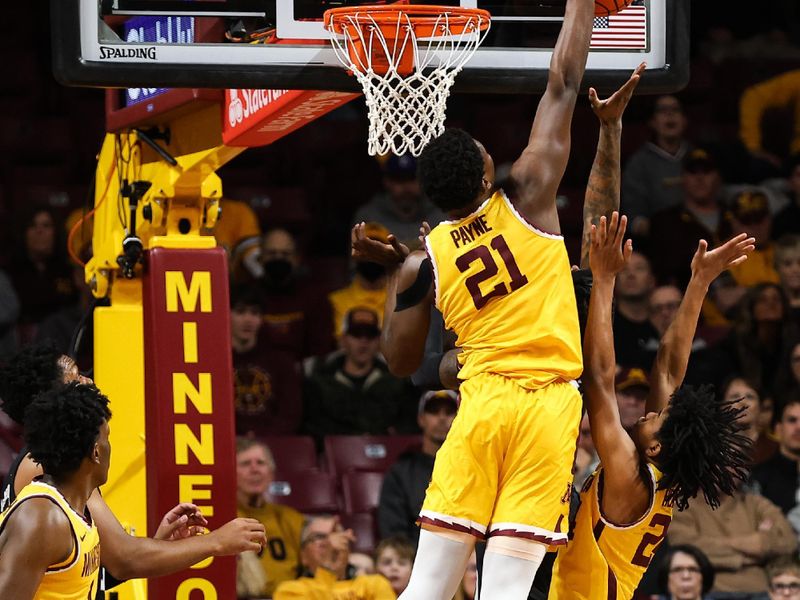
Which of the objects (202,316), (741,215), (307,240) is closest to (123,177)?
(202,316)

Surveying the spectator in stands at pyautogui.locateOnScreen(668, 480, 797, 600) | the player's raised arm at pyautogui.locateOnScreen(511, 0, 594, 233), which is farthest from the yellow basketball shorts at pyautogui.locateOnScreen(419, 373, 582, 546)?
the spectator in stands at pyautogui.locateOnScreen(668, 480, 797, 600)

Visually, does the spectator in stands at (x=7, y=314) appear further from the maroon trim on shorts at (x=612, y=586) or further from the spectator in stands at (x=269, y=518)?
the maroon trim on shorts at (x=612, y=586)

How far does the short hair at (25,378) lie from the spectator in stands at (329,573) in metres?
3.03

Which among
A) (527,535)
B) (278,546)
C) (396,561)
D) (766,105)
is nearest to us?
(527,535)

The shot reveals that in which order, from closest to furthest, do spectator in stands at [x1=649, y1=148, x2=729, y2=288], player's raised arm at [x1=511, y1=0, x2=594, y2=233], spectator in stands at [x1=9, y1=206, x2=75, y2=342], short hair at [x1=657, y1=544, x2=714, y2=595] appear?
player's raised arm at [x1=511, y1=0, x2=594, y2=233]
short hair at [x1=657, y1=544, x2=714, y2=595]
spectator in stands at [x1=9, y1=206, x2=75, y2=342]
spectator in stands at [x1=649, y1=148, x2=729, y2=288]

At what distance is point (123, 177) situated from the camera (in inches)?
303

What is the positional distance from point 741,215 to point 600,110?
6000 millimetres

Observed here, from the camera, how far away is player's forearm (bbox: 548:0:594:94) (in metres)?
5.78

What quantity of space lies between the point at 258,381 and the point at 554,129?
16.5 ft

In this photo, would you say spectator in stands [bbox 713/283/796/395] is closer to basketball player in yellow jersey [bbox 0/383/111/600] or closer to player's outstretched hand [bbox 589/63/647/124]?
player's outstretched hand [bbox 589/63/647/124]

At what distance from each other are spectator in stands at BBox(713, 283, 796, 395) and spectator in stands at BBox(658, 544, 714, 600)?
190 cm

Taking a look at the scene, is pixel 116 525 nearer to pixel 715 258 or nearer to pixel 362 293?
pixel 715 258

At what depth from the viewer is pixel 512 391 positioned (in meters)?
5.64

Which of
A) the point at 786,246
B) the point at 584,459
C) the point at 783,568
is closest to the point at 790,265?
the point at 786,246
